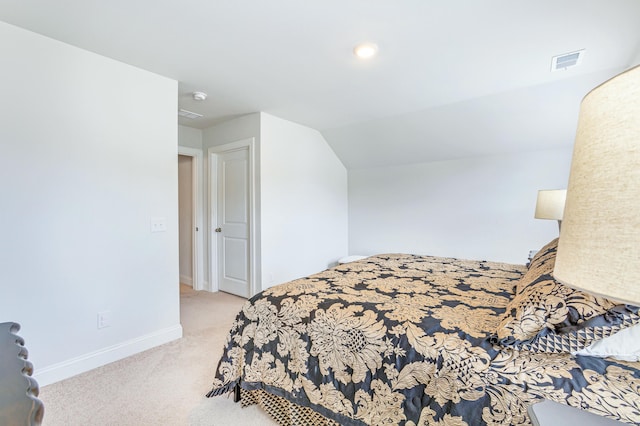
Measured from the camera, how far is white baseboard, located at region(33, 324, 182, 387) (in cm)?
202

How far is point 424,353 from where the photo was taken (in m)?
1.18

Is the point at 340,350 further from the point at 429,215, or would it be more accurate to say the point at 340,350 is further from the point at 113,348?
the point at 429,215

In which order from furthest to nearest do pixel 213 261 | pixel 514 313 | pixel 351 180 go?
pixel 351 180
pixel 213 261
pixel 514 313

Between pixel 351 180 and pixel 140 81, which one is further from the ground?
pixel 140 81

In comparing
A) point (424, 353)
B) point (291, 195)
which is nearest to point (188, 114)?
point (291, 195)

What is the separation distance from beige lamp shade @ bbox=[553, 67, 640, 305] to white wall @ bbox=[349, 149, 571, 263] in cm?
375

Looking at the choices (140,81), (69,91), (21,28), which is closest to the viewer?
(21,28)

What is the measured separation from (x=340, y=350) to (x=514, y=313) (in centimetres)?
76

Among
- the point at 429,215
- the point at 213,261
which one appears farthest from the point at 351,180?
the point at 213,261

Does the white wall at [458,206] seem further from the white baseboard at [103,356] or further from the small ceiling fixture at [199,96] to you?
the white baseboard at [103,356]

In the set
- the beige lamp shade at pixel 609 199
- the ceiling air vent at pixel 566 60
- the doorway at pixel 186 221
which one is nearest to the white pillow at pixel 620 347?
the beige lamp shade at pixel 609 199

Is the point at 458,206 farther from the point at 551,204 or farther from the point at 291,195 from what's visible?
the point at 291,195

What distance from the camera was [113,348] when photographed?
2.33m

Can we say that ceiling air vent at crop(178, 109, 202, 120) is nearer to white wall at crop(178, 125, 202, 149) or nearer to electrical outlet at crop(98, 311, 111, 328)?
white wall at crop(178, 125, 202, 149)
